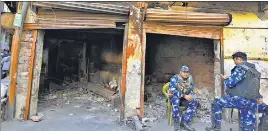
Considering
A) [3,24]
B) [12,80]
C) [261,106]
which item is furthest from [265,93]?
[3,24]

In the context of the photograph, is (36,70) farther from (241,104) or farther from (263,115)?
(263,115)

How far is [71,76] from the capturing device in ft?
37.3

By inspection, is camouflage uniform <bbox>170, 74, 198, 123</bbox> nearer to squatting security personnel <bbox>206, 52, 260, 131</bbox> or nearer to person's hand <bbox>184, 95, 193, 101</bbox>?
person's hand <bbox>184, 95, 193, 101</bbox>

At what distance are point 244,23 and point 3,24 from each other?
19.3 ft

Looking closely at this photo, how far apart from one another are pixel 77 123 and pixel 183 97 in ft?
8.31

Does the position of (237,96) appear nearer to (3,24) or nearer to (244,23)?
(244,23)

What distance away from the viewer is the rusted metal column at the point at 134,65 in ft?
20.0

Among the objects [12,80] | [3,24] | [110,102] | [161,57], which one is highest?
[3,24]

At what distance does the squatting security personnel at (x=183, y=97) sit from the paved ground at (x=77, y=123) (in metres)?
0.31

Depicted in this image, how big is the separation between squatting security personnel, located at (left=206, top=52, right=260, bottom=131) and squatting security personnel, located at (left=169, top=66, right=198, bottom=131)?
59 centimetres

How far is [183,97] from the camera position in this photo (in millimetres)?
5648

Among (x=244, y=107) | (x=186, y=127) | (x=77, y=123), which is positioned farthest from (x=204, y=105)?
(x=77, y=123)

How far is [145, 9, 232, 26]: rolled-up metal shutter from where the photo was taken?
19.6 ft

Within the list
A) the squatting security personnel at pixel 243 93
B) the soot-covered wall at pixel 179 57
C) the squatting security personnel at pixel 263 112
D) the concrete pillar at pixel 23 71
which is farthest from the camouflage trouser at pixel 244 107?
the concrete pillar at pixel 23 71
